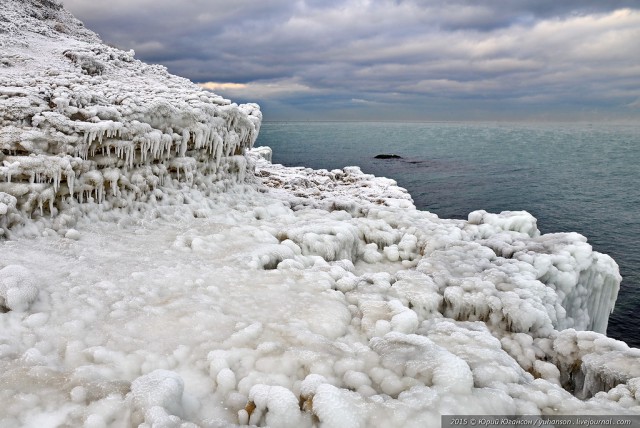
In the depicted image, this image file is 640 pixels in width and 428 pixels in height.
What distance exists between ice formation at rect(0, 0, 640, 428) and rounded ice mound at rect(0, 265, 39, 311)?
4 cm

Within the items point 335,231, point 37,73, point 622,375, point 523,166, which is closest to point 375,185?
point 335,231

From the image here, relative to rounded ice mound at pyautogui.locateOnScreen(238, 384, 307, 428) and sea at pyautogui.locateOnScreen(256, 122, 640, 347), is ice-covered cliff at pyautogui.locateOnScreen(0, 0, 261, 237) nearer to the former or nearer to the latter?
rounded ice mound at pyautogui.locateOnScreen(238, 384, 307, 428)

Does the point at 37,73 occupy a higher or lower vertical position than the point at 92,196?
higher

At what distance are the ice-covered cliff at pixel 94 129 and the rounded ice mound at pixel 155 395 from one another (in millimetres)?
7497

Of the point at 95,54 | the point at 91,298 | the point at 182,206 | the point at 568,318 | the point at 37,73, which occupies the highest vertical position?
the point at 95,54

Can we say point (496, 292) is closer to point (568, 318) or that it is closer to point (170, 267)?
point (568, 318)

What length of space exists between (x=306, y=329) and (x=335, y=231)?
20.5ft

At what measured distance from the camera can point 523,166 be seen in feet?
279

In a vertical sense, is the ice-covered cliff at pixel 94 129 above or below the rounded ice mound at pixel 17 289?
above

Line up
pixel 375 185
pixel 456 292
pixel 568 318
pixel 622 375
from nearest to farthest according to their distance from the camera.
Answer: pixel 622 375
pixel 456 292
pixel 568 318
pixel 375 185

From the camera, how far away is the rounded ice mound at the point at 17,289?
7.76 meters

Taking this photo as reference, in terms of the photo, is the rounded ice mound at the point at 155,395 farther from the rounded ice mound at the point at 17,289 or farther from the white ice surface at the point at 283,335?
the rounded ice mound at the point at 17,289

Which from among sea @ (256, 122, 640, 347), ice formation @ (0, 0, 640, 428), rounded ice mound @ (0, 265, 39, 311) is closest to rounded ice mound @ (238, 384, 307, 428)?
ice formation @ (0, 0, 640, 428)

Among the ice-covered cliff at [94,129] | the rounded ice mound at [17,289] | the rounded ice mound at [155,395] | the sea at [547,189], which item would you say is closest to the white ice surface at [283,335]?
the rounded ice mound at [155,395]
